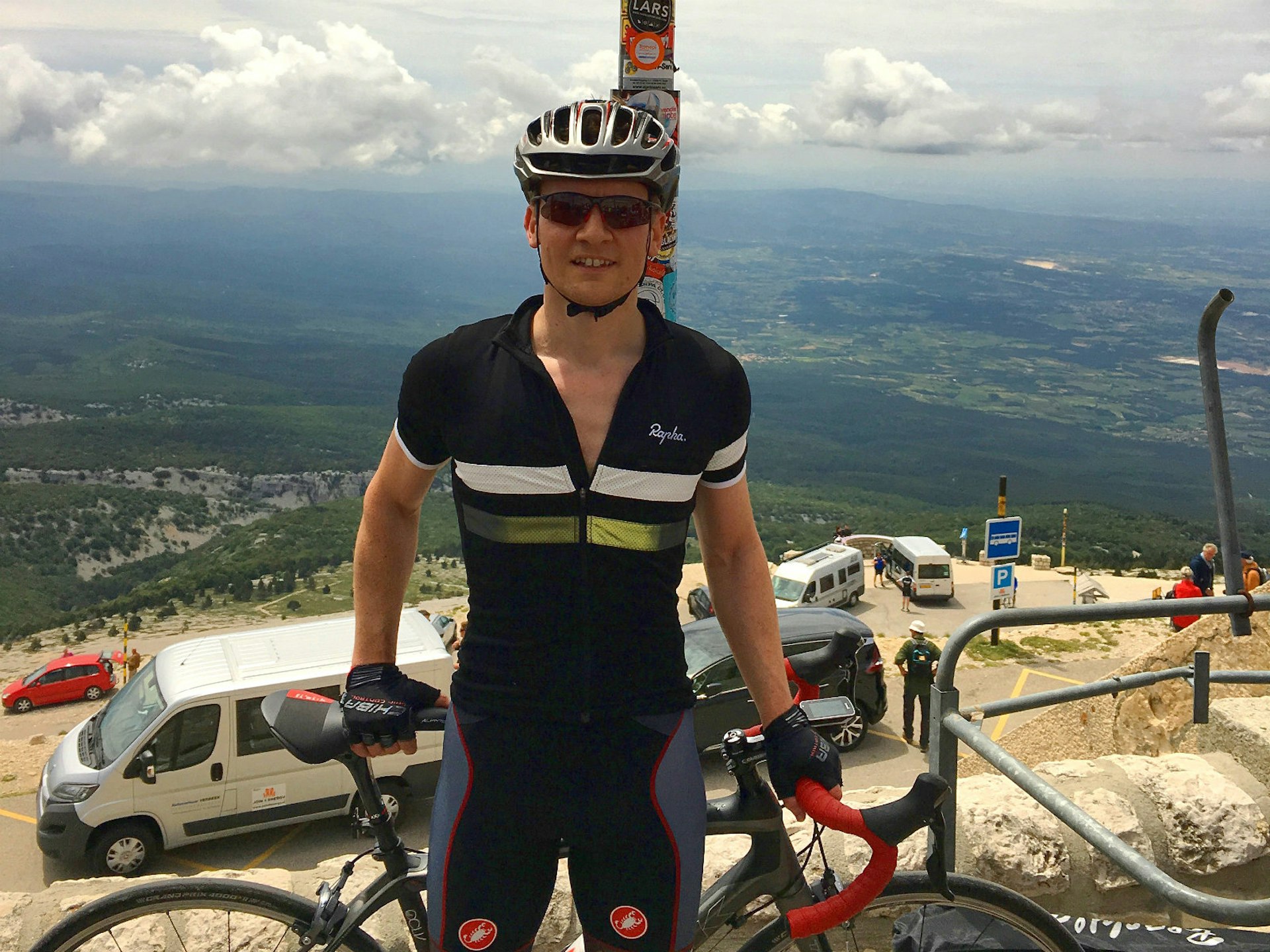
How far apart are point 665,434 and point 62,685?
82.6 ft

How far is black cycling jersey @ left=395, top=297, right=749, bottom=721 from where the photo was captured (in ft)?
7.09

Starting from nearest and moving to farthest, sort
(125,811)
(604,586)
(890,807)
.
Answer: (890,807)
(604,586)
(125,811)

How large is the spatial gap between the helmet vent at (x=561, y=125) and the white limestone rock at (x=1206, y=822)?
3159 millimetres

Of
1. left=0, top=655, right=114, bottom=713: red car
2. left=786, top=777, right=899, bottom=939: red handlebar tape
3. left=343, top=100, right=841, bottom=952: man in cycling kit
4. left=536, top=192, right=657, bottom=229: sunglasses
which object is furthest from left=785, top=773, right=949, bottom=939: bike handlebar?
left=0, top=655, right=114, bottom=713: red car

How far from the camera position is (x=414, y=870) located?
241 cm

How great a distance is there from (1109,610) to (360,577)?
2083mm

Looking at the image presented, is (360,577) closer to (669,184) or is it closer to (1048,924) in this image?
(669,184)

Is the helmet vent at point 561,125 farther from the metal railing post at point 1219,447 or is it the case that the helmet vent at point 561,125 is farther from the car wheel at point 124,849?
the car wheel at point 124,849

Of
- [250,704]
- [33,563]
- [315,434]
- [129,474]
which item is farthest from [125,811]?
[315,434]

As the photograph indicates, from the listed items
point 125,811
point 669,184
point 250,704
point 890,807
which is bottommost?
point 125,811

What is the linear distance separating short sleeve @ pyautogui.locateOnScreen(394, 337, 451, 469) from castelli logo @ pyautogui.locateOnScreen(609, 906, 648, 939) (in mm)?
1030

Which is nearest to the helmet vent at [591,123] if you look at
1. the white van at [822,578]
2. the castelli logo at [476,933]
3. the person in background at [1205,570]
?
the castelli logo at [476,933]

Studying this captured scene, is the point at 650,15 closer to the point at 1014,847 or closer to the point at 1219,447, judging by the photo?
the point at 1219,447

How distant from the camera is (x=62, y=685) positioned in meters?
23.4
